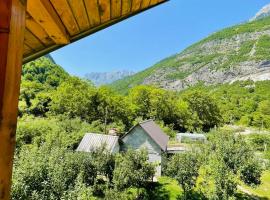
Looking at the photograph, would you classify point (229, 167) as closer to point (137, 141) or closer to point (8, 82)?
point (137, 141)

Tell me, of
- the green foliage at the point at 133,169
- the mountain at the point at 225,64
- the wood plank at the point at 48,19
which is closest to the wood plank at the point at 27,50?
the wood plank at the point at 48,19

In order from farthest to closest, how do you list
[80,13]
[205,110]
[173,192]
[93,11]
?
[205,110] → [173,192] → [93,11] → [80,13]

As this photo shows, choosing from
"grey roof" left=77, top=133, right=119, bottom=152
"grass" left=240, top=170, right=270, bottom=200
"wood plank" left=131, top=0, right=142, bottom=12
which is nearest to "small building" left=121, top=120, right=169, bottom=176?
"grey roof" left=77, top=133, right=119, bottom=152

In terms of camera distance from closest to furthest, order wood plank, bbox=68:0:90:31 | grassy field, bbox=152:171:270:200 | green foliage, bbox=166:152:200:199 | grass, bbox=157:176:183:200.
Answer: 1. wood plank, bbox=68:0:90:31
2. green foliage, bbox=166:152:200:199
3. grassy field, bbox=152:171:270:200
4. grass, bbox=157:176:183:200

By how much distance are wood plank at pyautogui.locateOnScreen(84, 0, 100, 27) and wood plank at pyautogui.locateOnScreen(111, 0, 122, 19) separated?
5.7 inches

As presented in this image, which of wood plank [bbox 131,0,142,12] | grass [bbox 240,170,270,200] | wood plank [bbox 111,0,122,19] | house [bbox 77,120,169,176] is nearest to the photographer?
wood plank [bbox 111,0,122,19]

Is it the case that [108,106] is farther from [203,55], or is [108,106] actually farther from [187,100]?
[203,55]

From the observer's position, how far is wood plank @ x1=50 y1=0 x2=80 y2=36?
203 centimetres

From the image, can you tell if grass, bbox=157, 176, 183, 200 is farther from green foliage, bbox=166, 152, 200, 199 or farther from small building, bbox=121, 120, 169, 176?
small building, bbox=121, 120, 169, 176

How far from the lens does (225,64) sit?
164 metres

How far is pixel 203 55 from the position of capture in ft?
634

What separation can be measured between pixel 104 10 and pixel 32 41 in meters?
0.68

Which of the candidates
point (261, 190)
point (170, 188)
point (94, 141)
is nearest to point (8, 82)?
point (170, 188)

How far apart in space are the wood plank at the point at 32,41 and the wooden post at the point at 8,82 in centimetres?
148
